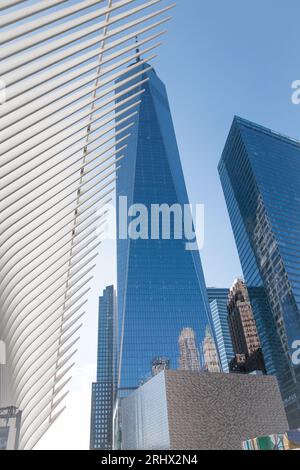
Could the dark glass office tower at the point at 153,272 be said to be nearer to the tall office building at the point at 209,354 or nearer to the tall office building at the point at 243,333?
the tall office building at the point at 209,354

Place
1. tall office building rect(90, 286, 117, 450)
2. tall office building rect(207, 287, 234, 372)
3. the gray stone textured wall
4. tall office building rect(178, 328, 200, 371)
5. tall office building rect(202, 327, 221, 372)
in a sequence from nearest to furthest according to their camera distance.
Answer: the gray stone textured wall
tall office building rect(178, 328, 200, 371)
tall office building rect(202, 327, 221, 372)
tall office building rect(90, 286, 117, 450)
tall office building rect(207, 287, 234, 372)

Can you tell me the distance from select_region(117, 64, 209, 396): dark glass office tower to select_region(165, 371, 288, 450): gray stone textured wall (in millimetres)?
35975

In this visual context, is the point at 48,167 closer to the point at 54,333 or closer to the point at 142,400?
the point at 54,333

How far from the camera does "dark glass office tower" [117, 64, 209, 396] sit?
99938mm

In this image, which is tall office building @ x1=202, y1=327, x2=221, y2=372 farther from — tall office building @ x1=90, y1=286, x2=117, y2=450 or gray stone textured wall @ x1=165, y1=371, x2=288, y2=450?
gray stone textured wall @ x1=165, y1=371, x2=288, y2=450

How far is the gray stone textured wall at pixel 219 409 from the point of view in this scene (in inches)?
2237

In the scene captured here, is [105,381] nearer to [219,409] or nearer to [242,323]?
[242,323]

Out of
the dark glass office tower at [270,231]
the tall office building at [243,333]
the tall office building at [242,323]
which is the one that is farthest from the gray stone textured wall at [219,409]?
the tall office building at [242,323]

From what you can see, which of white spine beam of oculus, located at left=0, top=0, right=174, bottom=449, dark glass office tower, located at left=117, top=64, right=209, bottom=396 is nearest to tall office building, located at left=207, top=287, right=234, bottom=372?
dark glass office tower, located at left=117, top=64, right=209, bottom=396

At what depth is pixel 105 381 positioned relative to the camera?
16900cm

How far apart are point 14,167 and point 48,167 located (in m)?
1.95

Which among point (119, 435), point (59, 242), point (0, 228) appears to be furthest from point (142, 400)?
point (0, 228)

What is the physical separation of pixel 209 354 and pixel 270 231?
37061mm

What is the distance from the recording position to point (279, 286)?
320 feet
